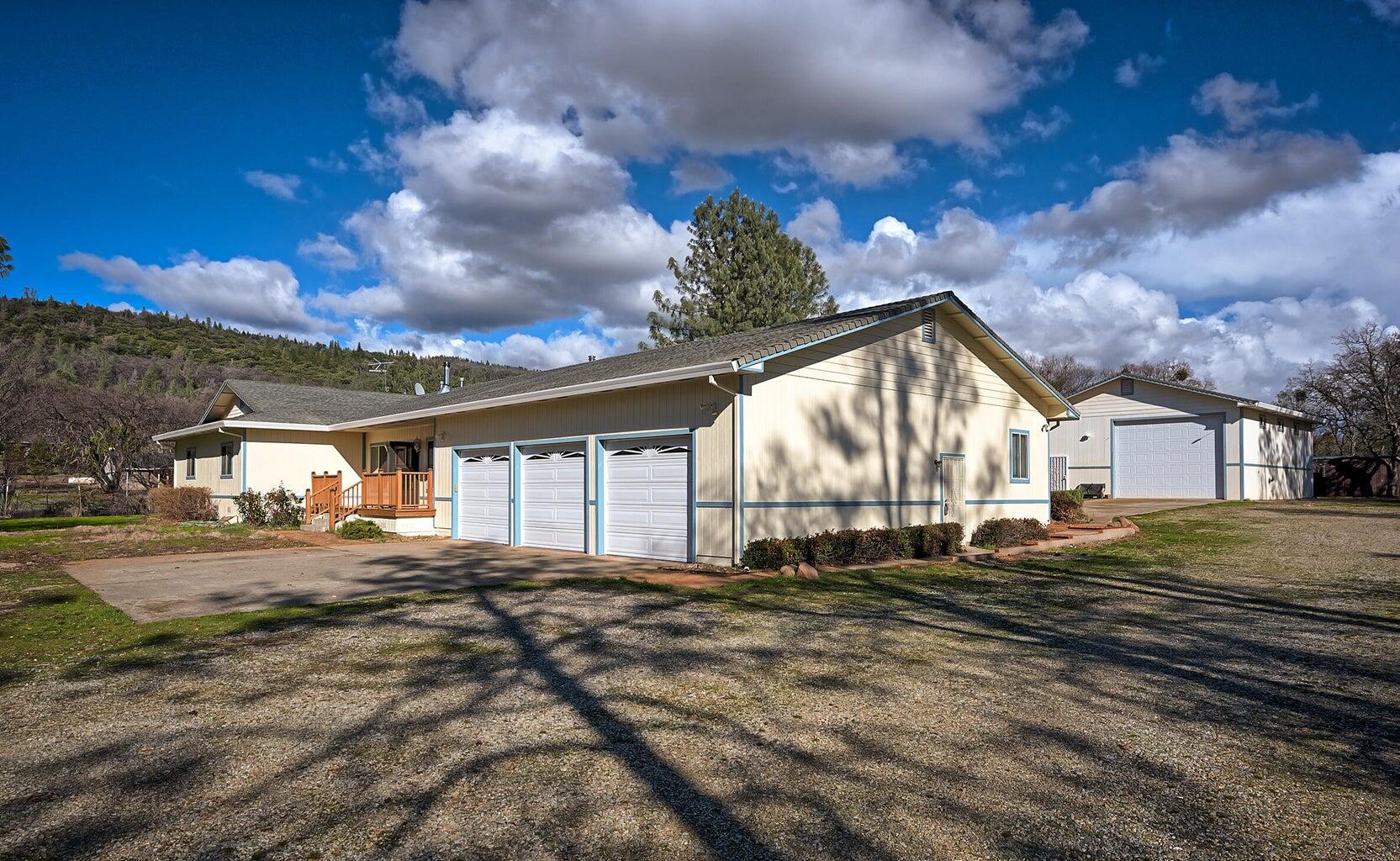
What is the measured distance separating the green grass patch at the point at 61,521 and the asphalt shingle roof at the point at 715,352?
1250 cm

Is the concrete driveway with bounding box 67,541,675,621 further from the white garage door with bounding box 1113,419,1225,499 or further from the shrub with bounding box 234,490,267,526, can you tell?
the white garage door with bounding box 1113,419,1225,499

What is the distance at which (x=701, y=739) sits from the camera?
498cm

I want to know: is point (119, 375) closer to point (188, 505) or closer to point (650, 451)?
point (188, 505)

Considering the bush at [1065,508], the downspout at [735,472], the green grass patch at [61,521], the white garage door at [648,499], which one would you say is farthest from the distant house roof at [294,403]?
the bush at [1065,508]

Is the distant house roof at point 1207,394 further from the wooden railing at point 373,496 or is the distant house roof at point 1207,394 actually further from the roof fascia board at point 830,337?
the wooden railing at point 373,496

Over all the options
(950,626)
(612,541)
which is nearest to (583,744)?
(950,626)

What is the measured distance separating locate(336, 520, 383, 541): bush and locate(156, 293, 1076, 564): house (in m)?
0.36

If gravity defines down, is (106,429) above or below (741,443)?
above

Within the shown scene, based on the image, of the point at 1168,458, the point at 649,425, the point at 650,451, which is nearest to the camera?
the point at 649,425

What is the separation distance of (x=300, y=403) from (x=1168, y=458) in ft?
92.3

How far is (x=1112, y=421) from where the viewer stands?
93.3ft

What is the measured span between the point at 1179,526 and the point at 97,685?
2007cm

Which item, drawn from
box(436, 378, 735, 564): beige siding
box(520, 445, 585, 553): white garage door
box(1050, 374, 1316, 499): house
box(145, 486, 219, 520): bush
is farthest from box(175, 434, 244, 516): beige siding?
box(1050, 374, 1316, 499): house

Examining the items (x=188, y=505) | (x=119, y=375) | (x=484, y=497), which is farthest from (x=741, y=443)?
(x=119, y=375)
